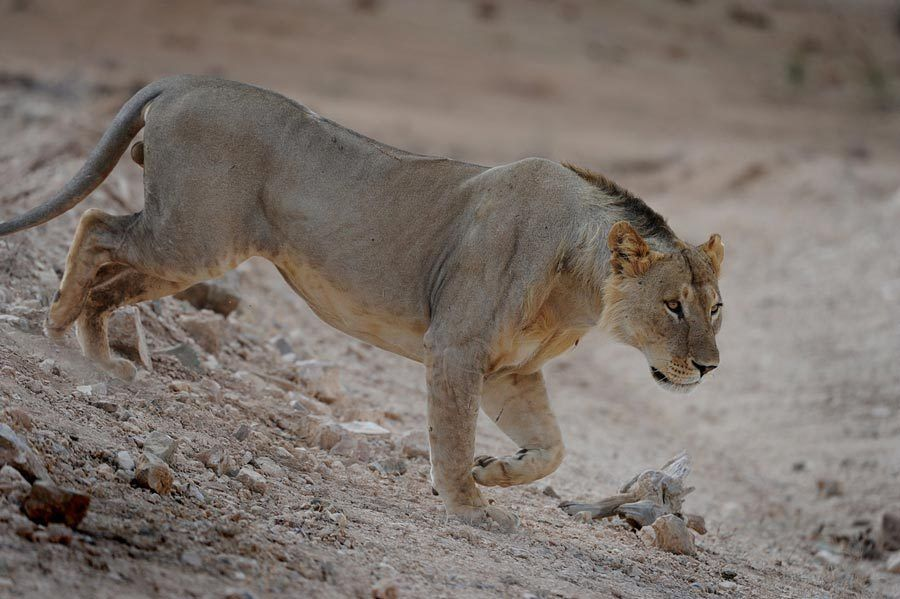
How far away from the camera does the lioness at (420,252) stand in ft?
20.3

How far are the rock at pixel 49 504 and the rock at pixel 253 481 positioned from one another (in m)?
1.32

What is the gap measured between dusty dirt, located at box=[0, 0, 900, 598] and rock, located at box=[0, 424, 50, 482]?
231mm

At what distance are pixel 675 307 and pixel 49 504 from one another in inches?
131

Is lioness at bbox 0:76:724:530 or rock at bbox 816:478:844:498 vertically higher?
lioness at bbox 0:76:724:530

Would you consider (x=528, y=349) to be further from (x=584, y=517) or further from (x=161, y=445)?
(x=161, y=445)

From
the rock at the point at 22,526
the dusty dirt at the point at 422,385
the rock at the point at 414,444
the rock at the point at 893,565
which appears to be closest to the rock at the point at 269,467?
the dusty dirt at the point at 422,385

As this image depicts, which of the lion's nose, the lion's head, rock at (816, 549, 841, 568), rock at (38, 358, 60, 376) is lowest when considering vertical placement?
rock at (816, 549, 841, 568)

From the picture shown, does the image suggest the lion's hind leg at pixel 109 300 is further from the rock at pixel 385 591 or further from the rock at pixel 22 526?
the rock at pixel 385 591

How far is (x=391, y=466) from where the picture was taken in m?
7.12

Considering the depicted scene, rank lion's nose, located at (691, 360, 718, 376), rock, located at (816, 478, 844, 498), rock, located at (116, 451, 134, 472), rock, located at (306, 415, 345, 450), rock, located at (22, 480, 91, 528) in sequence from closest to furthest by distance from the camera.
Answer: rock, located at (22, 480, 91, 528) < rock, located at (116, 451, 134, 472) < lion's nose, located at (691, 360, 718, 376) < rock, located at (306, 415, 345, 450) < rock, located at (816, 478, 844, 498)

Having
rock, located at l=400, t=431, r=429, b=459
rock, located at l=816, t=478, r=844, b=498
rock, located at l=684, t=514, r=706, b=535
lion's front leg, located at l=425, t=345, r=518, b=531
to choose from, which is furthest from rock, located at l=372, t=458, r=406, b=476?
rock, located at l=816, t=478, r=844, b=498

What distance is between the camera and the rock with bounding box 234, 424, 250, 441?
6.56 m

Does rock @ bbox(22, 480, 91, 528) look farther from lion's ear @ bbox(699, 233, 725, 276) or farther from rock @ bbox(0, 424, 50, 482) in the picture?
lion's ear @ bbox(699, 233, 725, 276)

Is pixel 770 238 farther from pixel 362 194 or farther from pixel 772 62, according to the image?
pixel 772 62
